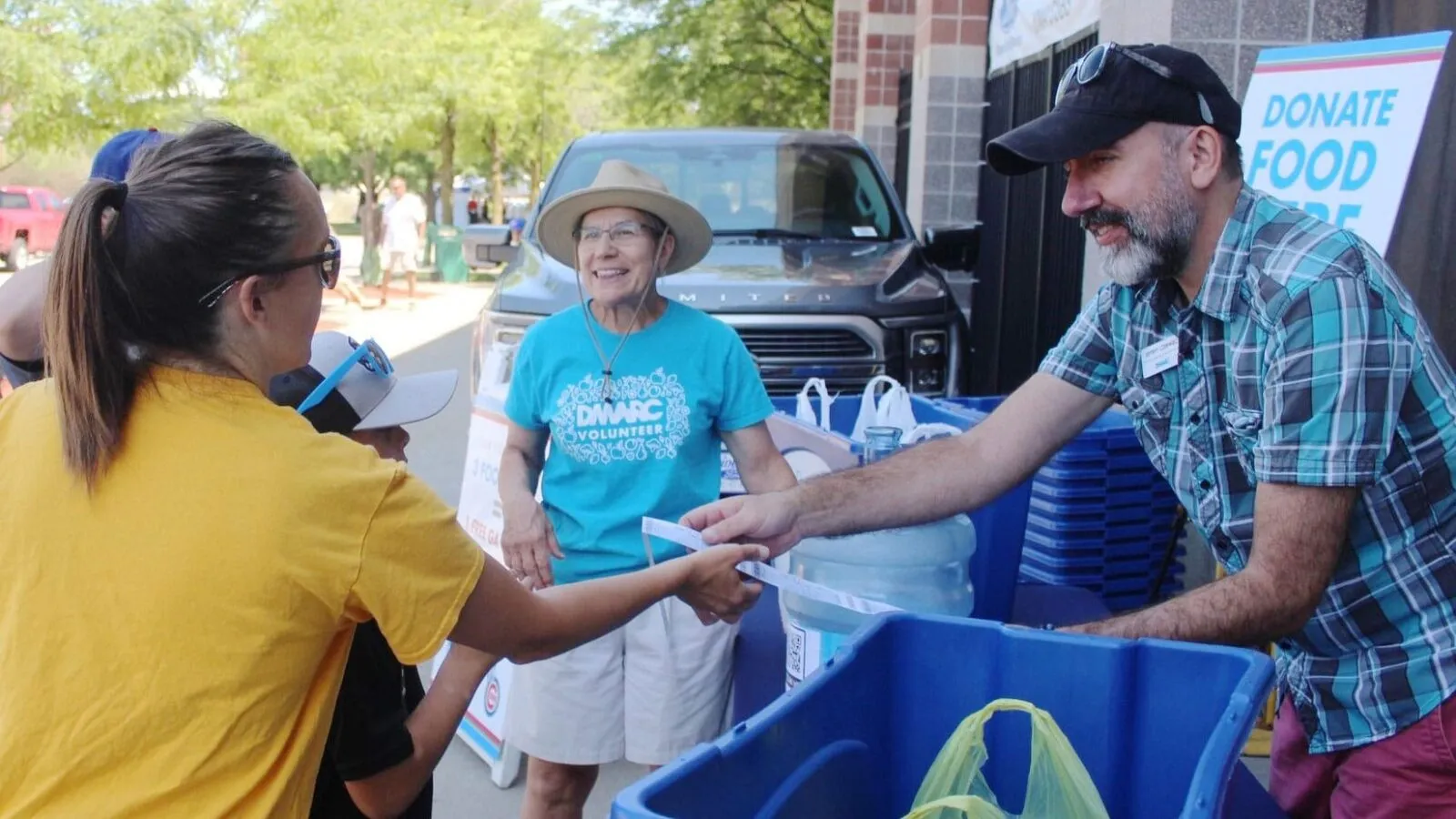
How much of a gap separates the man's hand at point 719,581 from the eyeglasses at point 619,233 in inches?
45.7

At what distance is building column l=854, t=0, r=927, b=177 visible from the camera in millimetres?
15062

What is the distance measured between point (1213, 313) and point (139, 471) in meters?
1.62

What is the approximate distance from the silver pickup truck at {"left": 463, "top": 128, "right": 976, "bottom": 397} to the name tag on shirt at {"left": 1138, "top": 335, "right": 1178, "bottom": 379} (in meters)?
3.50

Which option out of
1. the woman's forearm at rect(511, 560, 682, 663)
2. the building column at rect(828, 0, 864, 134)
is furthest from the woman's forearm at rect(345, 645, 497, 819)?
the building column at rect(828, 0, 864, 134)

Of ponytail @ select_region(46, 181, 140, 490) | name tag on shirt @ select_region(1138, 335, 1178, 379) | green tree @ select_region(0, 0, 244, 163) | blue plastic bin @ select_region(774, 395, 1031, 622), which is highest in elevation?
green tree @ select_region(0, 0, 244, 163)

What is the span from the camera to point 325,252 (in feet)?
5.67

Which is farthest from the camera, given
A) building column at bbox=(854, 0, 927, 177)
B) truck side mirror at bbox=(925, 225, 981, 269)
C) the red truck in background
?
the red truck in background

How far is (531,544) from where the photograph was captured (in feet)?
10.2

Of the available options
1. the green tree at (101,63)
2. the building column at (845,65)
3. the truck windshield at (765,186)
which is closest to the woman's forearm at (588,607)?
the truck windshield at (765,186)

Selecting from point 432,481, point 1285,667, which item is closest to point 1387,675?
point 1285,667

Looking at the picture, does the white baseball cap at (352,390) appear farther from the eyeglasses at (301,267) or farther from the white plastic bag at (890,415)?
the white plastic bag at (890,415)

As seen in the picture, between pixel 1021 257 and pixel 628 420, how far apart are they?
5903 millimetres

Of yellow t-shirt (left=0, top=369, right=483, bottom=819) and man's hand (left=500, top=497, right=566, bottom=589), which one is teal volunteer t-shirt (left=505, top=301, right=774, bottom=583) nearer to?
man's hand (left=500, top=497, right=566, bottom=589)

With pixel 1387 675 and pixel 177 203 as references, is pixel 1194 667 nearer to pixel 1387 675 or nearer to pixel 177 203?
pixel 1387 675
